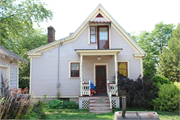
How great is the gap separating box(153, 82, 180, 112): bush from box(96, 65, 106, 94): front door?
405cm

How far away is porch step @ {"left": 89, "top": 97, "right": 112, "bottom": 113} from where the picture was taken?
1015 cm

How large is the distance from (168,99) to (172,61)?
15.6m

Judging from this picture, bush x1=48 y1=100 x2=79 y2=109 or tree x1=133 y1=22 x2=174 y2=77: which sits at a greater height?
tree x1=133 y1=22 x2=174 y2=77

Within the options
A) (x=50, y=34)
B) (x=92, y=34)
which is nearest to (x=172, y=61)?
(x=92, y=34)

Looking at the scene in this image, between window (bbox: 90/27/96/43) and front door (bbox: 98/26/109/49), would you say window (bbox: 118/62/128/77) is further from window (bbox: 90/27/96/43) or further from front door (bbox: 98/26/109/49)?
window (bbox: 90/27/96/43)

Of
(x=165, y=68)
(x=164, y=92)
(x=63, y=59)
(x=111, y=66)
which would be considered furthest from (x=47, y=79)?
(x=165, y=68)

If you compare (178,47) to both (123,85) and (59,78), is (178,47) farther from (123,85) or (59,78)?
(59,78)

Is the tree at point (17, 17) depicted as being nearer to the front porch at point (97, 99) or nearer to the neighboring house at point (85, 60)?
the neighboring house at point (85, 60)

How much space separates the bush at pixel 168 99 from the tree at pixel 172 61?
45.7 ft

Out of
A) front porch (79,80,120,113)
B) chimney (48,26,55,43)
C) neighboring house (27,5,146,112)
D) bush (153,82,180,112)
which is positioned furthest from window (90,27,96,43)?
bush (153,82,180,112)

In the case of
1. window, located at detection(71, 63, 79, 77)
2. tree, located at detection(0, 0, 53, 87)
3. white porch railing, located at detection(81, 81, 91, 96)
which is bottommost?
white porch railing, located at detection(81, 81, 91, 96)

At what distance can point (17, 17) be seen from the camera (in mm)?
16719

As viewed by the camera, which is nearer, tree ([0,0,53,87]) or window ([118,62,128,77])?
window ([118,62,128,77])

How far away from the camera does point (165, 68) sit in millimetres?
24797
